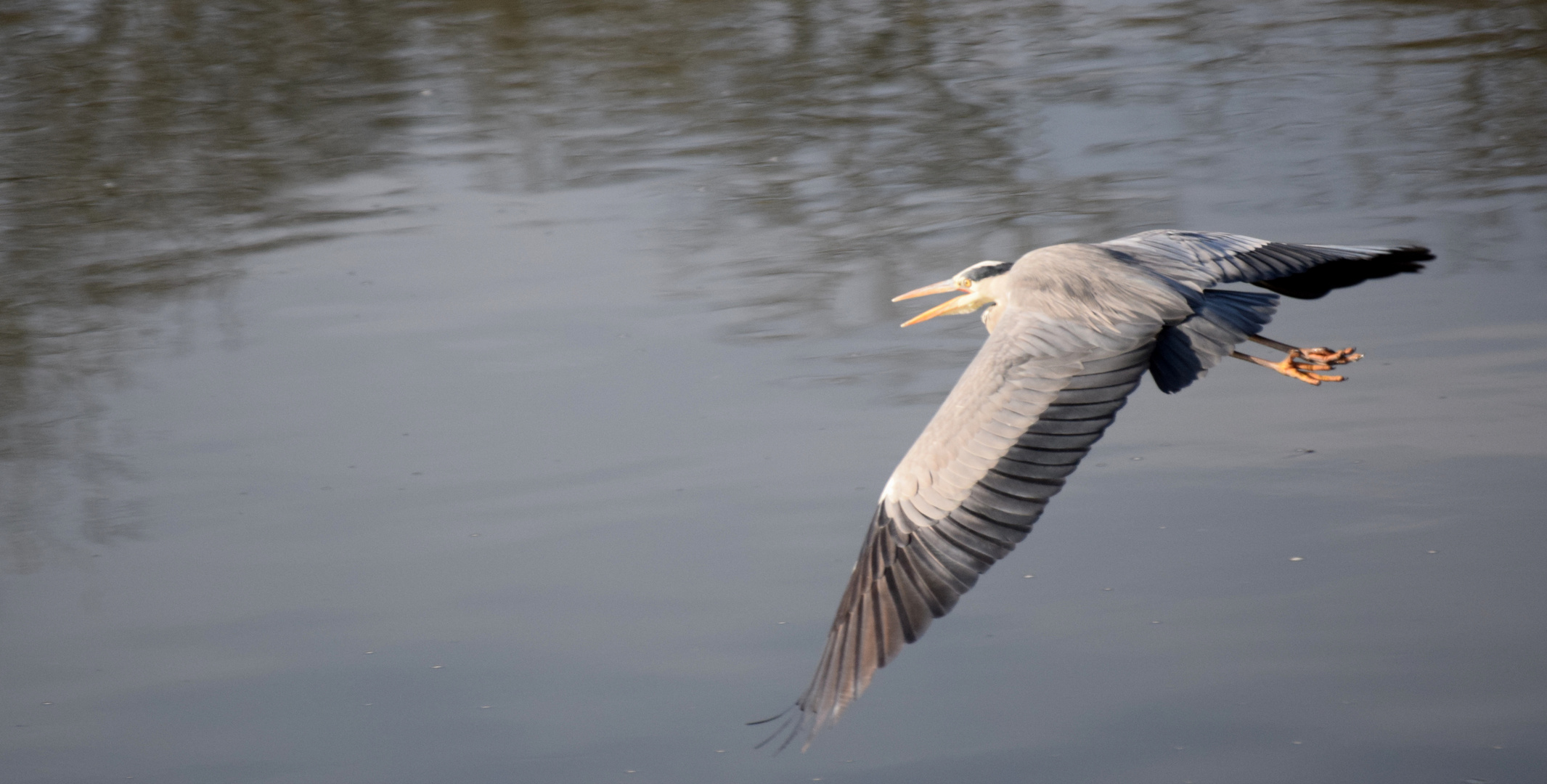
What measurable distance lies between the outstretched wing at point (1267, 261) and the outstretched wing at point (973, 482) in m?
0.49

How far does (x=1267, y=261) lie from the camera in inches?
179

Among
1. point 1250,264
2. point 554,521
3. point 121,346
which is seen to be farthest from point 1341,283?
point 121,346

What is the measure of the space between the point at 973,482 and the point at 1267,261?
1.38 m

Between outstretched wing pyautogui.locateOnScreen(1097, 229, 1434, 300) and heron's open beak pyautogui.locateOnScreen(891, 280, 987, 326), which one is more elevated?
outstretched wing pyautogui.locateOnScreen(1097, 229, 1434, 300)

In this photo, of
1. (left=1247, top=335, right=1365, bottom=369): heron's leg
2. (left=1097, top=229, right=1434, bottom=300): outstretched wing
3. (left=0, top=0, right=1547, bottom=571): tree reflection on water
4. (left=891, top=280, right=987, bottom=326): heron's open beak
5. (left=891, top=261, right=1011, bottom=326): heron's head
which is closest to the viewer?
(left=1097, top=229, right=1434, bottom=300): outstretched wing

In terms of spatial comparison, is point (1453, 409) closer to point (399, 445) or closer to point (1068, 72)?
point (399, 445)

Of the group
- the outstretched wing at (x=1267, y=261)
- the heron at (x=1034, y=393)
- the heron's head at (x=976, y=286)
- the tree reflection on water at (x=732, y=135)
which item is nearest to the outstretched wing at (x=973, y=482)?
the heron at (x=1034, y=393)

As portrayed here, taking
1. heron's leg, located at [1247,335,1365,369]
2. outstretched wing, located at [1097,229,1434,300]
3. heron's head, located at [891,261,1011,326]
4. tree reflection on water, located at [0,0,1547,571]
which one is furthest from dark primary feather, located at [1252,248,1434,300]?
tree reflection on water, located at [0,0,1547,571]

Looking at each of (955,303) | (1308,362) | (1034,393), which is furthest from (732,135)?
(1034,393)

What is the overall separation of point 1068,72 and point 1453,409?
4.71 meters

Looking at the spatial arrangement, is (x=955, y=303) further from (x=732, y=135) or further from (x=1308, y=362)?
(x=732, y=135)

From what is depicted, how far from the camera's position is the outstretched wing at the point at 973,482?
11.7ft

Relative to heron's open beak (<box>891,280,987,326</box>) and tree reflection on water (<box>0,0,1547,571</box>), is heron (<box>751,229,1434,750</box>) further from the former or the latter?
tree reflection on water (<box>0,0,1547,571</box>)

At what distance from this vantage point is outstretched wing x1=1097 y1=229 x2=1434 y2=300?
4508mm
